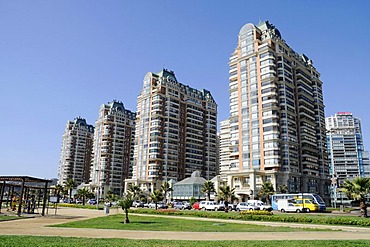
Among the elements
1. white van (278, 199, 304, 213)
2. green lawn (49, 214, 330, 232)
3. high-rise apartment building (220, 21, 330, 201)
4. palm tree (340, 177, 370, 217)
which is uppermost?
high-rise apartment building (220, 21, 330, 201)

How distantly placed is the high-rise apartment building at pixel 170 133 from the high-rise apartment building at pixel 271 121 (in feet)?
102

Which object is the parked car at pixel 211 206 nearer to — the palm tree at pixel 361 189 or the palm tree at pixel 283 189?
the palm tree at pixel 283 189

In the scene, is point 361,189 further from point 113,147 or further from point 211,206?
point 113,147

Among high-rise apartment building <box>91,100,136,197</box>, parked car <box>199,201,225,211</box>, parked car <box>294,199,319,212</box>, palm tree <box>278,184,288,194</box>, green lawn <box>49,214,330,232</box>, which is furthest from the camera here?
high-rise apartment building <box>91,100,136,197</box>

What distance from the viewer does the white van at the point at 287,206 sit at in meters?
60.8

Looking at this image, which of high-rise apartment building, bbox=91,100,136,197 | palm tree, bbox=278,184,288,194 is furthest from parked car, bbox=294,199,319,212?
high-rise apartment building, bbox=91,100,136,197

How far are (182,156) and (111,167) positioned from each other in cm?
4260

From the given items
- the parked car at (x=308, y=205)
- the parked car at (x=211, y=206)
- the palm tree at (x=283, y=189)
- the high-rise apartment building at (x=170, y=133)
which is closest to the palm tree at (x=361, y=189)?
the parked car at (x=308, y=205)

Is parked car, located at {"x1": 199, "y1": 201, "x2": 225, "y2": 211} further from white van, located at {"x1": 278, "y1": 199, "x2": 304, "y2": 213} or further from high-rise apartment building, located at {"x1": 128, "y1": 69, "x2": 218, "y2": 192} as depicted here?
high-rise apartment building, located at {"x1": 128, "y1": 69, "x2": 218, "y2": 192}

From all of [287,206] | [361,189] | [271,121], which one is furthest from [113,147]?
[361,189]

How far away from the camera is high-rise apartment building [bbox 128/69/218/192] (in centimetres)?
12962

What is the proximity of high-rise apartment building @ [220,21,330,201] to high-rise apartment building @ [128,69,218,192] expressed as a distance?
3114 centimetres

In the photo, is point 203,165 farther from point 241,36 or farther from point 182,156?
point 241,36

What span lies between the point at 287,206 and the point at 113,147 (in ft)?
383
